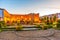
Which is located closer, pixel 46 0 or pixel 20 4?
pixel 46 0

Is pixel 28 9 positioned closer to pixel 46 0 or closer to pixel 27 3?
pixel 27 3

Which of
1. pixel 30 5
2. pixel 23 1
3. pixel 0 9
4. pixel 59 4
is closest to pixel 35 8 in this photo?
pixel 30 5

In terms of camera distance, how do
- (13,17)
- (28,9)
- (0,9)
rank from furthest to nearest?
(13,17), (28,9), (0,9)

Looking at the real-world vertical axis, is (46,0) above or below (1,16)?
above

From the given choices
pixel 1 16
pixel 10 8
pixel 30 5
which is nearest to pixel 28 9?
pixel 30 5

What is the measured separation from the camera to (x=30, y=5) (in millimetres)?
17297

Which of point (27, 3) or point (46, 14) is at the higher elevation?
point (27, 3)

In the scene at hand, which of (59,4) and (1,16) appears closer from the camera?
(59,4)

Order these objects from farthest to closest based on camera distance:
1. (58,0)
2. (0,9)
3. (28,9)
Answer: (28,9) → (0,9) → (58,0)

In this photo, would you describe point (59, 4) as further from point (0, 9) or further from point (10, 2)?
point (0, 9)

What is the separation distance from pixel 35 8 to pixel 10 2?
136 inches

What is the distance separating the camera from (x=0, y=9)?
16.5 metres

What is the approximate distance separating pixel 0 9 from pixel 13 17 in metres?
5.51

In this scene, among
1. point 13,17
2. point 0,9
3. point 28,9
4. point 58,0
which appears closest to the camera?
point 58,0
